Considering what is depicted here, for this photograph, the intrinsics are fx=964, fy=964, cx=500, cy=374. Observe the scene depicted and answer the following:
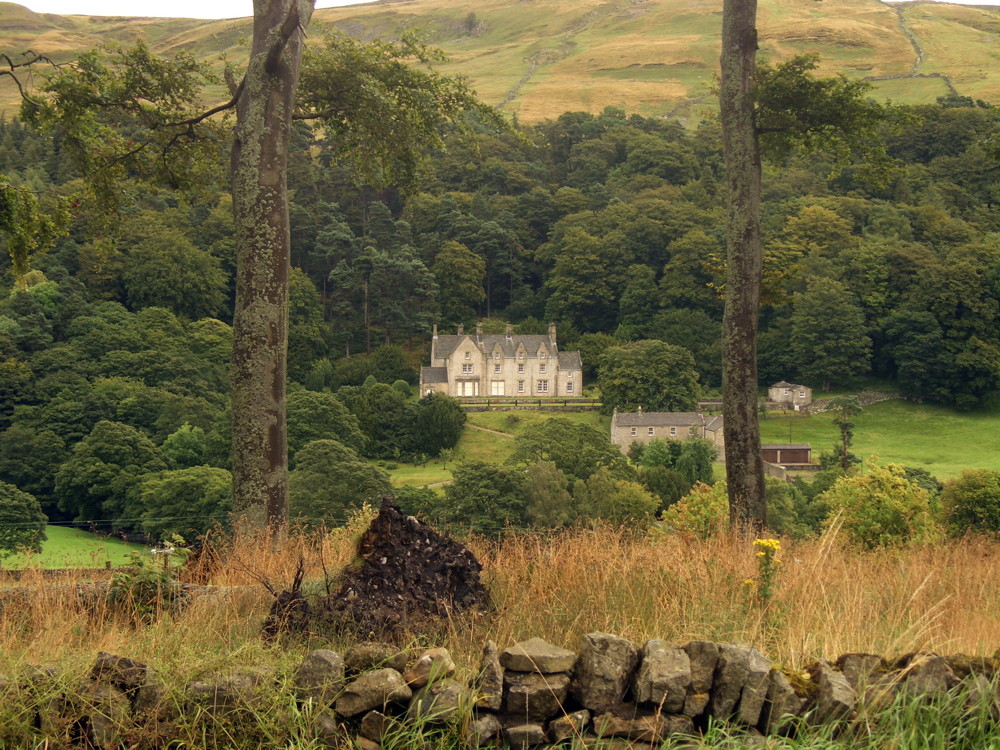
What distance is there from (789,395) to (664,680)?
7858cm

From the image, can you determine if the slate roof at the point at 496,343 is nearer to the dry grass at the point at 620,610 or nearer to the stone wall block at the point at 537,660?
the dry grass at the point at 620,610

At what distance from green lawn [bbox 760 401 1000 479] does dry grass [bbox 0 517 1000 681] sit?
52672mm

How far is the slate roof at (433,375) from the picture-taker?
90188 mm

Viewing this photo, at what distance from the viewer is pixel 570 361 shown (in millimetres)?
93000

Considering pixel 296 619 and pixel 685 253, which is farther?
pixel 685 253

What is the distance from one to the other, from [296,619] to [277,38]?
22.0ft

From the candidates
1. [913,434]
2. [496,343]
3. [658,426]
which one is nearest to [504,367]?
[496,343]

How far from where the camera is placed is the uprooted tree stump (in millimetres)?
6164

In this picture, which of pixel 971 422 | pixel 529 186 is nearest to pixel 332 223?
pixel 529 186

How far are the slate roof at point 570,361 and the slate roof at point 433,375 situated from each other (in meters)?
11.2

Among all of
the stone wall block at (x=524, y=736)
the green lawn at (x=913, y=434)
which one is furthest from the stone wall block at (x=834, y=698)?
the green lawn at (x=913, y=434)

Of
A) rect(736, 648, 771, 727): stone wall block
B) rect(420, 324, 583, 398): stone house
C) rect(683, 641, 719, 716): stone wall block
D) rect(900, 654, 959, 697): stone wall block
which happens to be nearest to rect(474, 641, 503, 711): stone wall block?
rect(683, 641, 719, 716): stone wall block

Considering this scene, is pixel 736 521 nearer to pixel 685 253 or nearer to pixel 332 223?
pixel 685 253

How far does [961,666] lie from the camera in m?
5.44
